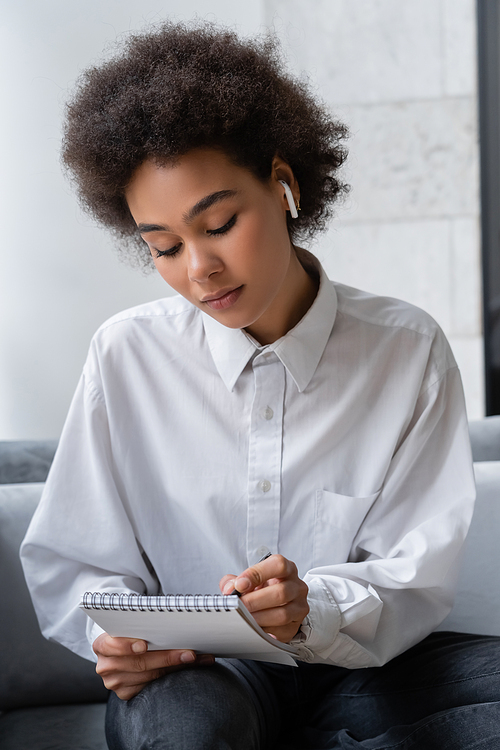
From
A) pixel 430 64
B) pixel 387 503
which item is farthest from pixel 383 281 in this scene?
pixel 387 503

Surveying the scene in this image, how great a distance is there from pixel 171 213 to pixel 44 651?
2.98 feet

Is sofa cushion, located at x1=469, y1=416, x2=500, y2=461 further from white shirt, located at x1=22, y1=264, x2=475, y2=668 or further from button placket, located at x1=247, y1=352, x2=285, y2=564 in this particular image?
button placket, located at x1=247, y1=352, x2=285, y2=564

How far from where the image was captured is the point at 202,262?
96cm

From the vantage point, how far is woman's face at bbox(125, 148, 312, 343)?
0.96 m

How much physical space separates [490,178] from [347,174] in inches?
20.1

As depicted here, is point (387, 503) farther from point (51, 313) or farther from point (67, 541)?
point (51, 313)

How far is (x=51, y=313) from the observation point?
210 centimetres

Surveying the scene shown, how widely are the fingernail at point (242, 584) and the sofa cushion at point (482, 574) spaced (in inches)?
27.6

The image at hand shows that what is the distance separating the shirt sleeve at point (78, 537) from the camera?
3.77ft

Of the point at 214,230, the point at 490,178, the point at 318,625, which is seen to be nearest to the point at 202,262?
the point at 214,230

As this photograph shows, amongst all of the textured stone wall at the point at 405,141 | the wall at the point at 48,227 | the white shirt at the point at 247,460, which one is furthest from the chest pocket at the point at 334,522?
the textured stone wall at the point at 405,141

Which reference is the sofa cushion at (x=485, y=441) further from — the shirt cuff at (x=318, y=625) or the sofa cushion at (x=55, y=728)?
the sofa cushion at (x=55, y=728)

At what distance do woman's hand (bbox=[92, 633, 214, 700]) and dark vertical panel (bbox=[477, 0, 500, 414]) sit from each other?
181 centimetres

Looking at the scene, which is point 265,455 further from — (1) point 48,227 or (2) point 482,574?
(1) point 48,227
